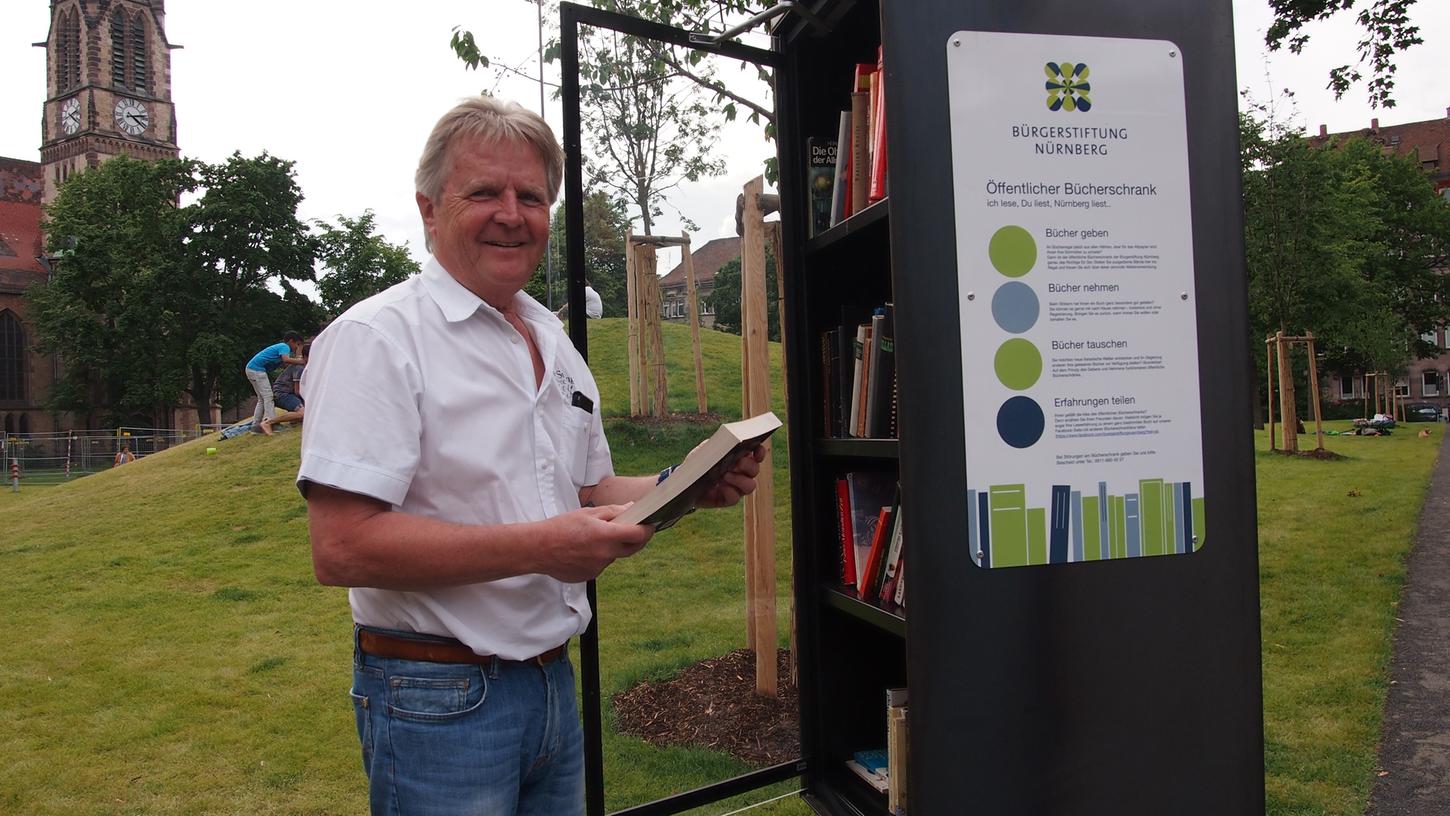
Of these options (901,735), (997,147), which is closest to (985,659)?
(901,735)

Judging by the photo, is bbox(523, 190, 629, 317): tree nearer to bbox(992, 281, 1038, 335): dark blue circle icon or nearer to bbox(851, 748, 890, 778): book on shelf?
bbox(992, 281, 1038, 335): dark blue circle icon

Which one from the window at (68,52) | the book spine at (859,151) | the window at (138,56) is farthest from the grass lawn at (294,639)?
the window at (68,52)

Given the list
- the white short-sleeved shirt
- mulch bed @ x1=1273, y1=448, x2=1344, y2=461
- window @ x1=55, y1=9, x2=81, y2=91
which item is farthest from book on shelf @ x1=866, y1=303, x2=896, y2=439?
window @ x1=55, y1=9, x2=81, y2=91

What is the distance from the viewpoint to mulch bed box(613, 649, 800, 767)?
3.21m

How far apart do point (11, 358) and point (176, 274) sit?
21998 mm

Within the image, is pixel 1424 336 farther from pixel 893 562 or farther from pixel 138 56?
pixel 138 56

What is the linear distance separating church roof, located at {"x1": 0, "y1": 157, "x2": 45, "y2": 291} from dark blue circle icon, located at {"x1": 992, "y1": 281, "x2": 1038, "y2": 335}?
2566 inches

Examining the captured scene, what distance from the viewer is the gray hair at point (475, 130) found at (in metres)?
1.72

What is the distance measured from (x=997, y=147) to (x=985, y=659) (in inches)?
42.6

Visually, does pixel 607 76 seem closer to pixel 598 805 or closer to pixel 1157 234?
pixel 1157 234

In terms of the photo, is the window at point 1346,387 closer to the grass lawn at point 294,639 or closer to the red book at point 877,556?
the grass lawn at point 294,639

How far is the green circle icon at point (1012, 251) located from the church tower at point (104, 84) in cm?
7063

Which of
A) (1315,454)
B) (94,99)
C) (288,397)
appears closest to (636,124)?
(288,397)

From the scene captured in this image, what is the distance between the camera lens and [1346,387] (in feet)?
192
